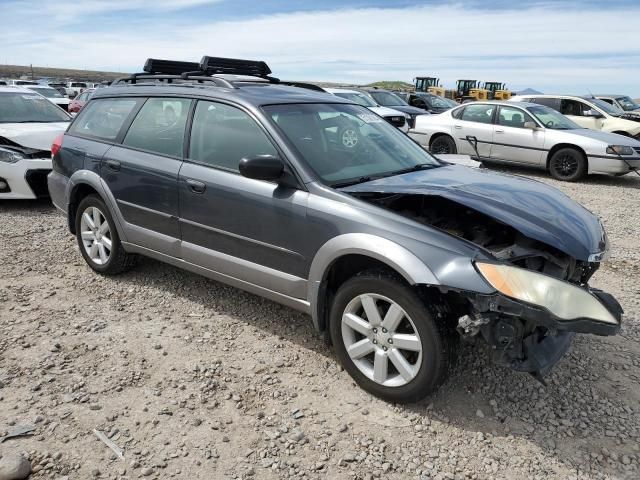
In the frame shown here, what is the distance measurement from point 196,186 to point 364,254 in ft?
4.68

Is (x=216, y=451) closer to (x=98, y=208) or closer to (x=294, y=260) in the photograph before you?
(x=294, y=260)

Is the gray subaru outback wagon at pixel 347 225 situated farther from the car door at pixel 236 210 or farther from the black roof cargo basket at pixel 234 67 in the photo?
the black roof cargo basket at pixel 234 67

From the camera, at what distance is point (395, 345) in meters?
2.95

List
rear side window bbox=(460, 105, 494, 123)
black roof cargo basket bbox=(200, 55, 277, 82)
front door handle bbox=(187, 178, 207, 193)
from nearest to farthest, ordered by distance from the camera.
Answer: front door handle bbox=(187, 178, 207, 193), black roof cargo basket bbox=(200, 55, 277, 82), rear side window bbox=(460, 105, 494, 123)

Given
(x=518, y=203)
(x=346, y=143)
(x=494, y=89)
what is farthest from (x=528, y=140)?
(x=494, y=89)

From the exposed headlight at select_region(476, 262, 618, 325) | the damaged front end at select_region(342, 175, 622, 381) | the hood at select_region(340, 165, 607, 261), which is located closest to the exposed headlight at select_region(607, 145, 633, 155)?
the hood at select_region(340, 165, 607, 261)

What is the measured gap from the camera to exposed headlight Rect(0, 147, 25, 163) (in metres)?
6.96

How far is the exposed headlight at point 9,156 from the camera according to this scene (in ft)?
22.8

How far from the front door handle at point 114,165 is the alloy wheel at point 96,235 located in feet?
1.63

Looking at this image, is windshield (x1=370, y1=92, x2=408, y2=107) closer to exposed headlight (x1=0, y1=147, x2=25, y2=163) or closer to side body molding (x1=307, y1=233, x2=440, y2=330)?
exposed headlight (x1=0, y1=147, x2=25, y2=163)

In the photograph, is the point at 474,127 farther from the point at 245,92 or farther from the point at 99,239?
the point at 99,239

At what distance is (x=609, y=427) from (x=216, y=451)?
207 centimetres

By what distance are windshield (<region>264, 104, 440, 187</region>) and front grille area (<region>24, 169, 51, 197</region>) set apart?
4.71 meters

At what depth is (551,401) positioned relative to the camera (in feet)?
10.2
